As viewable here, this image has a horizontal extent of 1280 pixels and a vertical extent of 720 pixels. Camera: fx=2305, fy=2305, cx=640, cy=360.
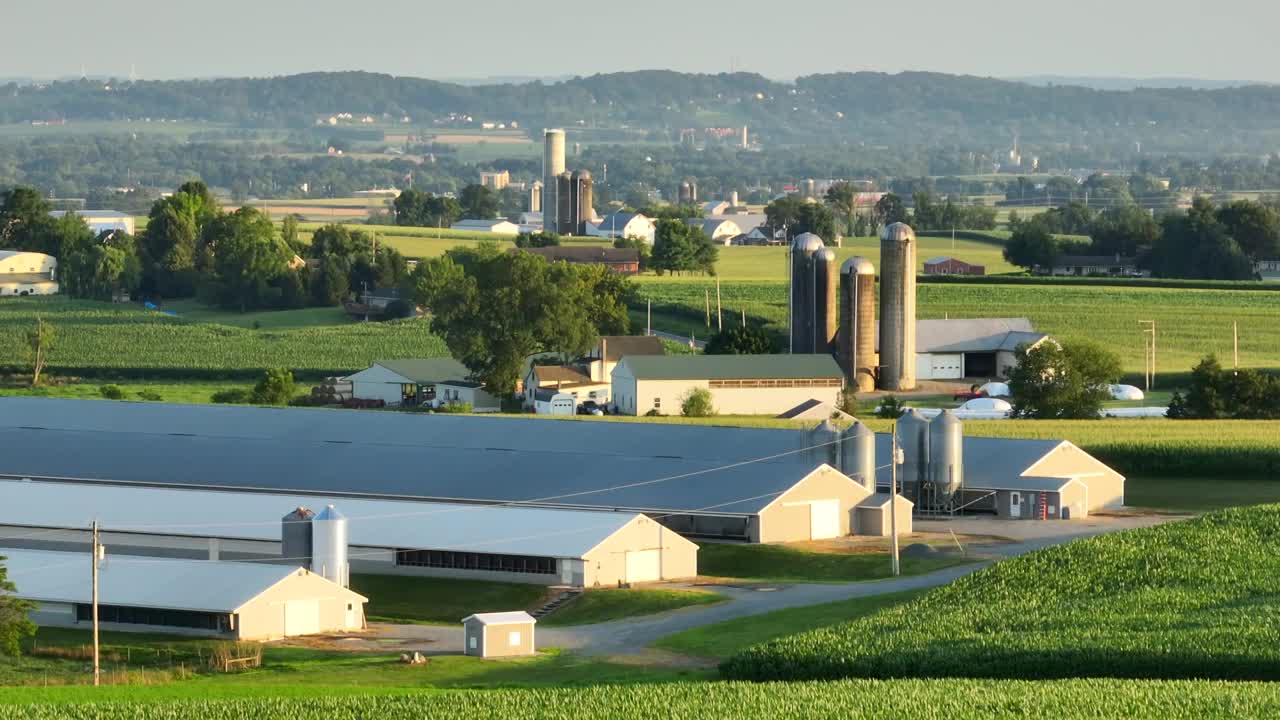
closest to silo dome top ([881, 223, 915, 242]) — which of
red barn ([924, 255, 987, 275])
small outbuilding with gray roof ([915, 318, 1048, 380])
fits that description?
small outbuilding with gray roof ([915, 318, 1048, 380])

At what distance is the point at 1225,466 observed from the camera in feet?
220

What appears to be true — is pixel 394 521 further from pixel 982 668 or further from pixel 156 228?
pixel 156 228

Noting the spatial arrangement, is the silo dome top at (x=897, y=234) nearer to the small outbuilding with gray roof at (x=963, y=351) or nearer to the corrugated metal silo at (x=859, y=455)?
the small outbuilding with gray roof at (x=963, y=351)

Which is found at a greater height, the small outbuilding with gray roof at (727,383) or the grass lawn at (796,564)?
the small outbuilding with gray roof at (727,383)

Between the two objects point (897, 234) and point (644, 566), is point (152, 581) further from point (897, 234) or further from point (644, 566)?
point (897, 234)

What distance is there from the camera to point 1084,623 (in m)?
40.5

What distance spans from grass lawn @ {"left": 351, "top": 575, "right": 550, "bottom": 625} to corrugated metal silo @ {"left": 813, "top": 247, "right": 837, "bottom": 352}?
45178 mm

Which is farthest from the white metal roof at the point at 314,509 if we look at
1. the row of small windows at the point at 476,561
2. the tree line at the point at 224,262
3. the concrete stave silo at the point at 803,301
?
the tree line at the point at 224,262

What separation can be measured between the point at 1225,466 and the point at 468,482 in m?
22.8

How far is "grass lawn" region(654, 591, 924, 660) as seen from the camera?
4166cm

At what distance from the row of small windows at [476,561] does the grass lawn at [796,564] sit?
15.0 feet

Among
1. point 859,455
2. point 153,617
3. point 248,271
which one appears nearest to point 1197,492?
point 859,455

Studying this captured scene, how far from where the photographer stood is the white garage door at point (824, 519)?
2239 inches

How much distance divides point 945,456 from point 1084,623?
19.7 m
